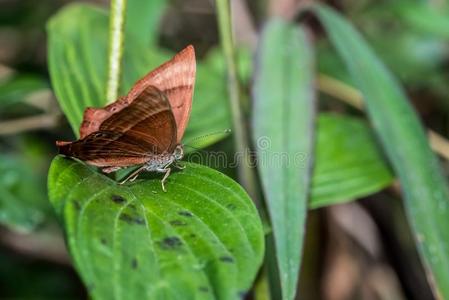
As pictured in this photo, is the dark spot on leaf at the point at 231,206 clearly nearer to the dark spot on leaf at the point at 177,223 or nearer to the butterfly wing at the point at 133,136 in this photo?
the dark spot on leaf at the point at 177,223

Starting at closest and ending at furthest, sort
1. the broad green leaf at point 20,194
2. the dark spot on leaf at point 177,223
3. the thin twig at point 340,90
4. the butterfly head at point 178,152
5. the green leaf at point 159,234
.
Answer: the green leaf at point 159,234 → the dark spot on leaf at point 177,223 → the butterfly head at point 178,152 → the broad green leaf at point 20,194 → the thin twig at point 340,90

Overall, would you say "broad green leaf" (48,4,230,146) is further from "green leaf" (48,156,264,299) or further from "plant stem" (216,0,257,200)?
"green leaf" (48,156,264,299)

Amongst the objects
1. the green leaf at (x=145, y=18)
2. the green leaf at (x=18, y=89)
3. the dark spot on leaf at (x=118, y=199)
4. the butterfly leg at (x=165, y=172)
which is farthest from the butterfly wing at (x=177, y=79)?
the green leaf at (x=145, y=18)

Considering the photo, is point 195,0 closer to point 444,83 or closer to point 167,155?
point 444,83

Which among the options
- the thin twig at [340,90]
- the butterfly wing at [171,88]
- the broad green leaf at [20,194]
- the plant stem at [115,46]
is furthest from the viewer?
the thin twig at [340,90]

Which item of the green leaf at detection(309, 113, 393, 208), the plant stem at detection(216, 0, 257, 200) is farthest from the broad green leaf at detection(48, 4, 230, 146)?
the green leaf at detection(309, 113, 393, 208)

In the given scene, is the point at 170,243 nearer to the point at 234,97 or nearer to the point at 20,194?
the point at 234,97

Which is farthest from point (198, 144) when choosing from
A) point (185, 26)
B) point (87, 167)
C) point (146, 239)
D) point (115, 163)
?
point (185, 26)
